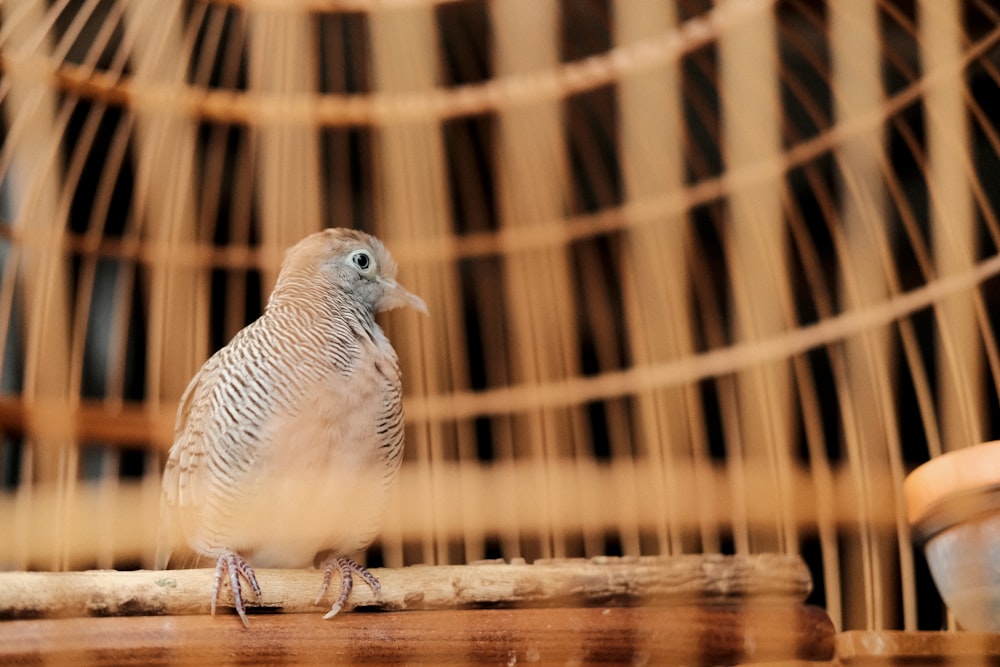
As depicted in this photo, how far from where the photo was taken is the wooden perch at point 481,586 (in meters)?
1.02

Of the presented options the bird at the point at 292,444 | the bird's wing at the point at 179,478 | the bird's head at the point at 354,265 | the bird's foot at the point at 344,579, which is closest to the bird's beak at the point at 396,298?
the bird's head at the point at 354,265

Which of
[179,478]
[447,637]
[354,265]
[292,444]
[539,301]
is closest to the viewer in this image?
[447,637]

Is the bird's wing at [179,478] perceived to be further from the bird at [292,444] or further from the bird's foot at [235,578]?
the bird's foot at [235,578]

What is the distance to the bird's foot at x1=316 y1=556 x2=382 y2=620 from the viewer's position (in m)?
1.10

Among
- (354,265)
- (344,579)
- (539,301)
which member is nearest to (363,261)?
(354,265)

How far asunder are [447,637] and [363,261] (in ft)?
1.99

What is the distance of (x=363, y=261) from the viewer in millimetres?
1494

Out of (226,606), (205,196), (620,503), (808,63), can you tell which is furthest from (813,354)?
(226,606)

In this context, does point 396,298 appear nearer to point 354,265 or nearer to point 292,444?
point 354,265

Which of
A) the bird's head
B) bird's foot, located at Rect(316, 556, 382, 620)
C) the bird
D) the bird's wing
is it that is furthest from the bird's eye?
bird's foot, located at Rect(316, 556, 382, 620)

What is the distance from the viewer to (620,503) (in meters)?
2.21

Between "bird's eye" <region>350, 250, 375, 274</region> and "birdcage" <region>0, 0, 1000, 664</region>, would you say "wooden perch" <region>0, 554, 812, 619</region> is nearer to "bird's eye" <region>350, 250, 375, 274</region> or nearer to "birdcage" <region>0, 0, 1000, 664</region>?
"birdcage" <region>0, 0, 1000, 664</region>

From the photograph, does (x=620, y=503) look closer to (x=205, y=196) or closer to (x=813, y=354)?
(x=813, y=354)

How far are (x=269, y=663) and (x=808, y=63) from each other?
2.36 meters
